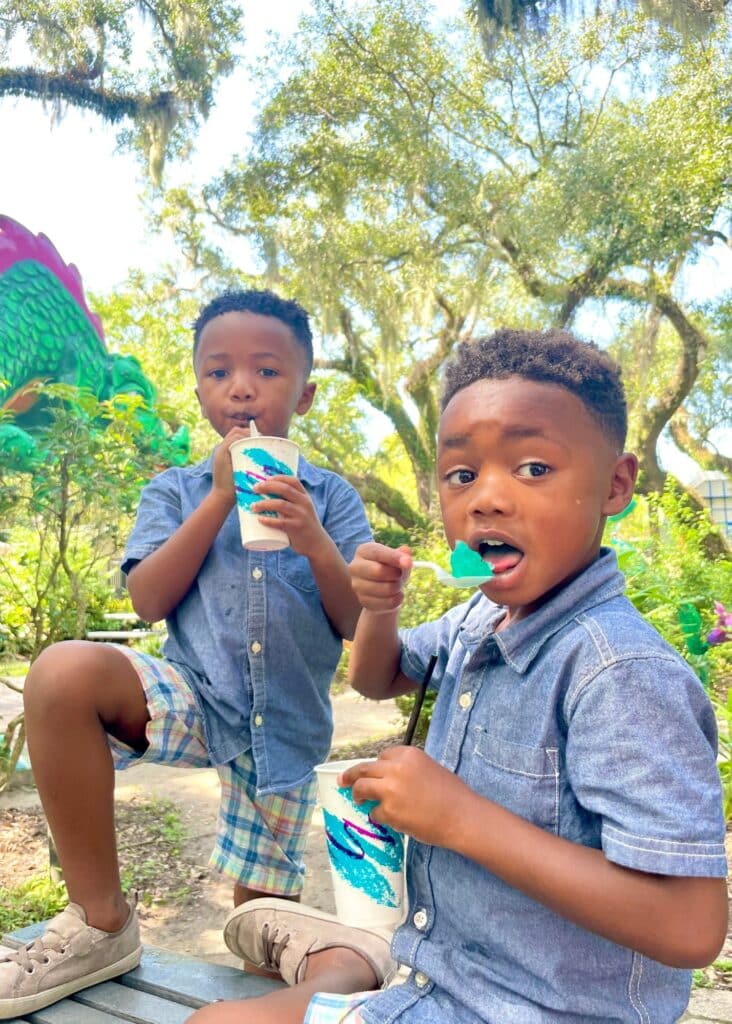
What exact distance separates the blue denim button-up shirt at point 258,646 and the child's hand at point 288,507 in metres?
0.26

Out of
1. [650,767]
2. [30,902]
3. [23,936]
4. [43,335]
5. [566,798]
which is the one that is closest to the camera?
[650,767]

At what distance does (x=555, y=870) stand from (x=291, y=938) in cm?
69

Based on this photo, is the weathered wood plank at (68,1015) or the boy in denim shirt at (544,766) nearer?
the boy in denim shirt at (544,766)

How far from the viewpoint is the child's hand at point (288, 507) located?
4.92ft

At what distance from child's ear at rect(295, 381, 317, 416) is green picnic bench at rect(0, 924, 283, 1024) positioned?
1.09 metres

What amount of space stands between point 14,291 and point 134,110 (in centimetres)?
612

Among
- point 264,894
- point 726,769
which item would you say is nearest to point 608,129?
point 726,769

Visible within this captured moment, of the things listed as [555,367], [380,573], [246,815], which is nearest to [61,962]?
[246,815]

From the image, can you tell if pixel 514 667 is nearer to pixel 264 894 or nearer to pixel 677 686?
pixel 677 686

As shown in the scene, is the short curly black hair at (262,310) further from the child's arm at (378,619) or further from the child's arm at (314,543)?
the child's arm at (378,619)

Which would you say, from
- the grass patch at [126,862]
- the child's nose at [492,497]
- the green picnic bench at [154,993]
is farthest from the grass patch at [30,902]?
the child's nose at [492,497]

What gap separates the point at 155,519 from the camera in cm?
185

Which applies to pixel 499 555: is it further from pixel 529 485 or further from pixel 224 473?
pixel 224 473

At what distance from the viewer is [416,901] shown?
3.65 ft
